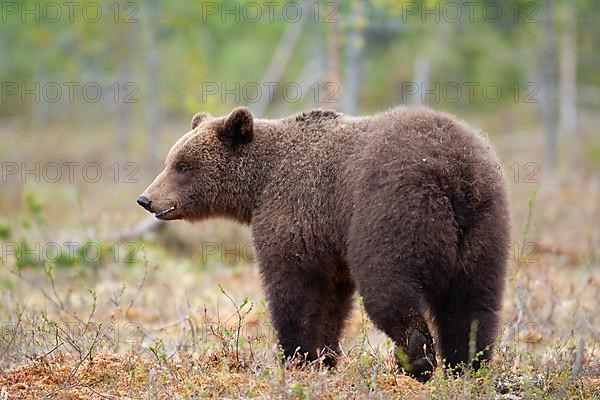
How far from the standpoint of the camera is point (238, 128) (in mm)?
7895

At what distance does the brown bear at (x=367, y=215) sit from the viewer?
19.8 ft

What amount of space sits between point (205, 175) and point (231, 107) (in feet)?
38.0

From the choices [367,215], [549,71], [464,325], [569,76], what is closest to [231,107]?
[549,71]

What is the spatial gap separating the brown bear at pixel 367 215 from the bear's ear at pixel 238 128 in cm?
1

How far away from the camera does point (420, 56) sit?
112 feet

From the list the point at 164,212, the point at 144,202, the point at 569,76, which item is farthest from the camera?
the point at 569,76

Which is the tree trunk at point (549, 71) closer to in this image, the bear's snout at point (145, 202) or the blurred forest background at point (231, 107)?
the blurred forest background at point (231, 107)

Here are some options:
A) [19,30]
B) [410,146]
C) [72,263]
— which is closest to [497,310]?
[410,146]

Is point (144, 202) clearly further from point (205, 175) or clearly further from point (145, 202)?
point (205, 175)

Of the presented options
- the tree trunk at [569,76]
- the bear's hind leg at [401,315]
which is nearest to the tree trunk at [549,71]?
the tree trunk at [569,76]

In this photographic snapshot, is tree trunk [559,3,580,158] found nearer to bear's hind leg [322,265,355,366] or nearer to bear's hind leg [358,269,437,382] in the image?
bear's hind leg [322,265,355,366]

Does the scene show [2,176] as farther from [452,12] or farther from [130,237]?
[452,12]

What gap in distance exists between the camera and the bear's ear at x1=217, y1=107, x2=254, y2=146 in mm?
7754

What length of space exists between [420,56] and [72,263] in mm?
25059
